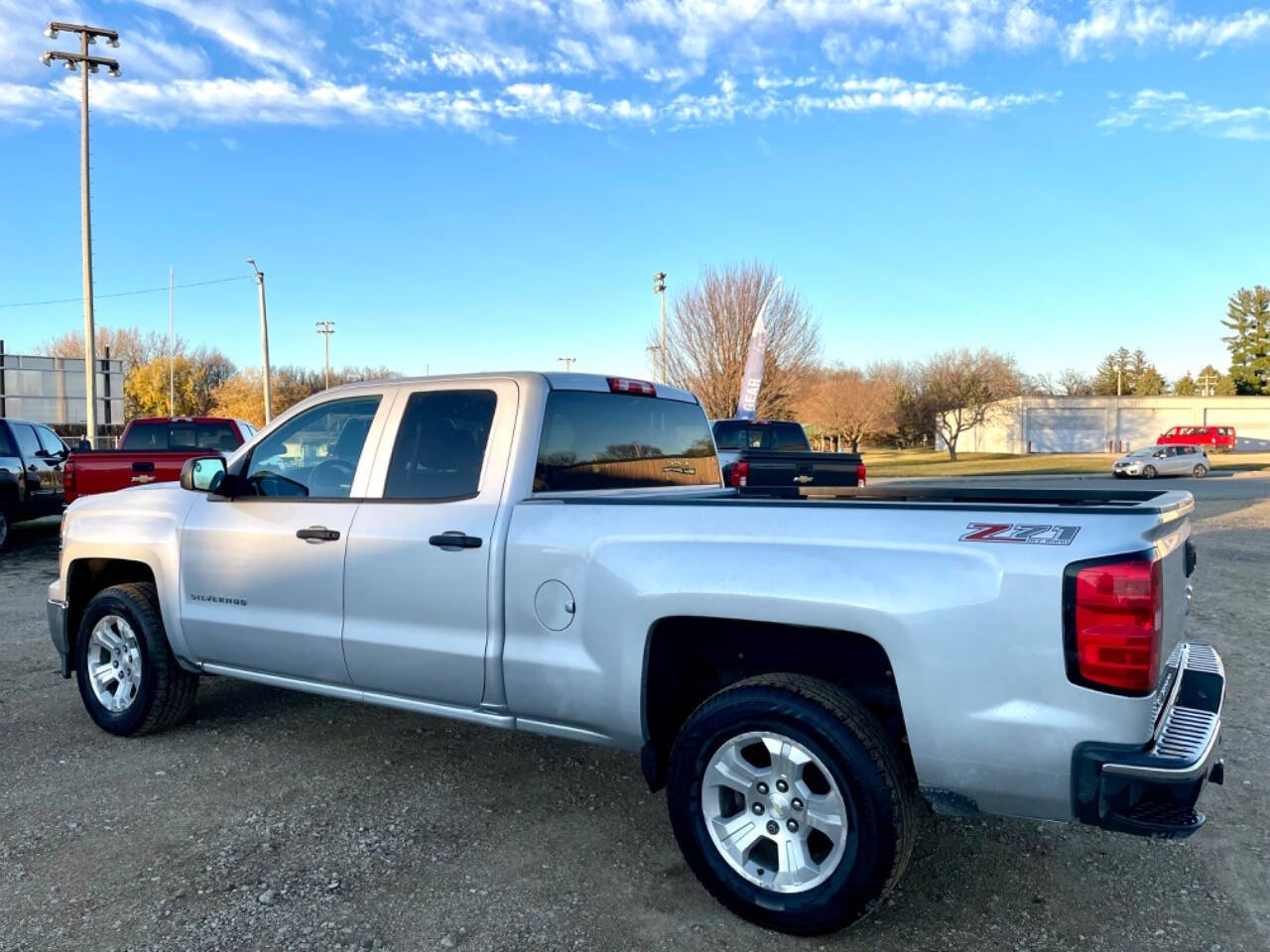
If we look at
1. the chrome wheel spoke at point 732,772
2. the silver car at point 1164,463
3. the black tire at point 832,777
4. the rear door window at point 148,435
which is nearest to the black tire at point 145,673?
A: the black tire at point 832,777

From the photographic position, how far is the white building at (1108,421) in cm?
6662

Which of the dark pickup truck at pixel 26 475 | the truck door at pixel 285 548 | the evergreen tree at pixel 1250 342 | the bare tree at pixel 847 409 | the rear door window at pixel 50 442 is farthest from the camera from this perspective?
the evergreen tree at pixel 1250 342

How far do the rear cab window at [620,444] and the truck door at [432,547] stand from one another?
0.75 feet

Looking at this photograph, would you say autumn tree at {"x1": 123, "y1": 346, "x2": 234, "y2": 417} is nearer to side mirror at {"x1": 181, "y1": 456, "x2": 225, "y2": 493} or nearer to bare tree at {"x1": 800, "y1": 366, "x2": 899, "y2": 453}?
bare tree at {"x1": 800, "y1": 366, "x2": 899, "y2": 453}

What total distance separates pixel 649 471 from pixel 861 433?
48.9 m

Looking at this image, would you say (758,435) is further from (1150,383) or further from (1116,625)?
(1150,383)

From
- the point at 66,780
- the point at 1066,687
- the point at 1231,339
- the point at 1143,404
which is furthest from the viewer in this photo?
the point at 1231,339

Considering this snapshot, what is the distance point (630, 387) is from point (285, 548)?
1.81 metres

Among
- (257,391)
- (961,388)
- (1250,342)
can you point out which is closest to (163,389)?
(257,391)

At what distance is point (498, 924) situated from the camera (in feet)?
9.82

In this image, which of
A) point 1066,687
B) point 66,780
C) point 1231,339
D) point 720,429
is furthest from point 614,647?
point 1231,339

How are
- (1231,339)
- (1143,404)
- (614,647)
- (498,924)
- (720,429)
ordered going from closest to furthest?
(498,924), (614,647), (720,429), (1143,404), (1231,339)

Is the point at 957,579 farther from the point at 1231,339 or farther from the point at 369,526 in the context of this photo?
the point at 1231,339

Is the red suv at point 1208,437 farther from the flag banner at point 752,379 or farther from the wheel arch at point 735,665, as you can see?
the wheel arch at point 735,665
